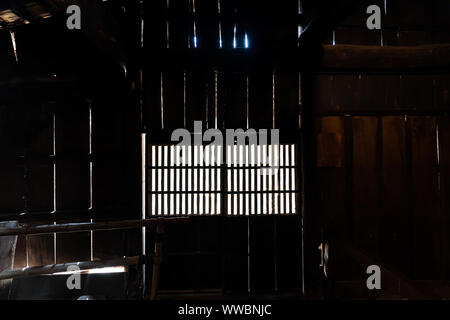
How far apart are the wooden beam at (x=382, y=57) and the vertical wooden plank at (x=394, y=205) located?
1422 millimetres

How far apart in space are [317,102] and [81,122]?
5.25 metres

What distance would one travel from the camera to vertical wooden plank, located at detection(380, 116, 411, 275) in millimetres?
5379

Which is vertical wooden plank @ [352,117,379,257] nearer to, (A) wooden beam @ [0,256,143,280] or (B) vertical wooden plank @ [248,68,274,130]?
(B) vertical wooden plank @ [248,68,274,130]

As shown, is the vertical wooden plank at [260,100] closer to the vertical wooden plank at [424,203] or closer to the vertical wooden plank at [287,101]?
the vertical wooden plank at [287,101]

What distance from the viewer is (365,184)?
5.40 meters

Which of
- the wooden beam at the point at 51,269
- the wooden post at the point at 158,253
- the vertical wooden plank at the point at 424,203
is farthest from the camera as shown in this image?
the vertical wooden plank at the point at 424,203

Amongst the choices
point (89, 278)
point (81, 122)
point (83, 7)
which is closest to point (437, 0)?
point (83, 7)

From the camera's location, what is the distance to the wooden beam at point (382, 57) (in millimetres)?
4680

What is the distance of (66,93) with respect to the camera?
204 inches

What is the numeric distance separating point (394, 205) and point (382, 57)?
3178 mm

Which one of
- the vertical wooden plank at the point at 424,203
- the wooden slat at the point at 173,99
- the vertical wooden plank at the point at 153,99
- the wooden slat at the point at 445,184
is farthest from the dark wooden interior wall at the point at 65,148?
the wooden slat at the point at 445,184

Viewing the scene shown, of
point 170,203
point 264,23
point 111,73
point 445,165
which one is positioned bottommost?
point 170,203

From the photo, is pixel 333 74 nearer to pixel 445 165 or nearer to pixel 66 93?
pixel 445 165

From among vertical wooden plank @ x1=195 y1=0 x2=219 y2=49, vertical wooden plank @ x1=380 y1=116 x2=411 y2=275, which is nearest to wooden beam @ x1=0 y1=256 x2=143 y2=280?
vertical wooden plank @ x1=195 y1=0 x2=219 y2=49
